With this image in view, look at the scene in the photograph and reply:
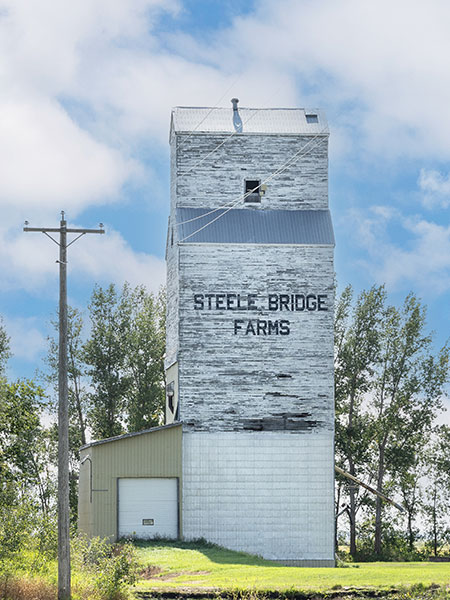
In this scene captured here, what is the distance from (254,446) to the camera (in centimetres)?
3838

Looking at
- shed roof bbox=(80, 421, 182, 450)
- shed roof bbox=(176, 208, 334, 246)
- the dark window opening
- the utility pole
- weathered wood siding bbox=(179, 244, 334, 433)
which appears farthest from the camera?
the dark window opening

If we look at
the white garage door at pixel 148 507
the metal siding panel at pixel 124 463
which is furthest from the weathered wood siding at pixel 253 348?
the white garage door at pixel 148 507

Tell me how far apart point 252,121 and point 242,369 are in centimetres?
1052

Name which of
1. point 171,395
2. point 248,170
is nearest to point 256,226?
point 248,170

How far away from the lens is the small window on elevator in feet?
135

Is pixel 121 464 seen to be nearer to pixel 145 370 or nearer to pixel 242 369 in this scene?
pixel 242 369

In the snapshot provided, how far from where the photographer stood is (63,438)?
898 inches

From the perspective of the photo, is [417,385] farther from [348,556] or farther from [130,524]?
[130,524]

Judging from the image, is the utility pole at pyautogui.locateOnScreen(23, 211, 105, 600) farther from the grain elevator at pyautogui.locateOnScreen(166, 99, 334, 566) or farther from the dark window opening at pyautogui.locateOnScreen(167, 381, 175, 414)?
the dark window opening at pyautogui.locateOnScreen(167, 381, 175, 414)

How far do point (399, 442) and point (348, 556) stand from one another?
21.6 ft

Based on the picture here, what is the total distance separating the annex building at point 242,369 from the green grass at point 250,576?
15.7ft

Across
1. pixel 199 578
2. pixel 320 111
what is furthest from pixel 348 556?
pixel 199 578

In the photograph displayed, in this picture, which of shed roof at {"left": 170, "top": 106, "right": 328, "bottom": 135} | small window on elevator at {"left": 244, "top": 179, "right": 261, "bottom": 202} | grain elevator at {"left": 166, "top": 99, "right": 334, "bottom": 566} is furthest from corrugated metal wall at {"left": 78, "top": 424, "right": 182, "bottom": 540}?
shed roof at {"left": 170, "top": 106, "right": 328, "bottom": 135}

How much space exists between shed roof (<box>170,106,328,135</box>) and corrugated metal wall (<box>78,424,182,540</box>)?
1230 cm
